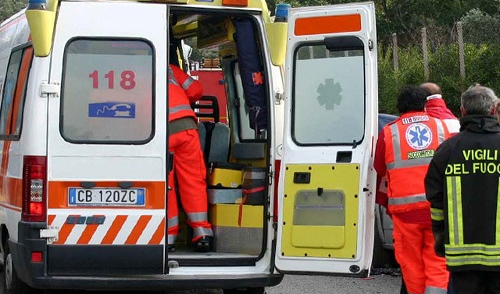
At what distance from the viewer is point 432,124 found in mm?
7406

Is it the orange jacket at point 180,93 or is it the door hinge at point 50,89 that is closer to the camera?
the door hinge at point 50,89

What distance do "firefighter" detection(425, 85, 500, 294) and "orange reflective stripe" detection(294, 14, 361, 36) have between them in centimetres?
168

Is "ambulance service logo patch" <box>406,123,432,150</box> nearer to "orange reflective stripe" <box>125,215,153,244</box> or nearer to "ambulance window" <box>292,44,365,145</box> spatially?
"ambulance window" <box>292,44,365,145</box>

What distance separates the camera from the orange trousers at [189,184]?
7996mm

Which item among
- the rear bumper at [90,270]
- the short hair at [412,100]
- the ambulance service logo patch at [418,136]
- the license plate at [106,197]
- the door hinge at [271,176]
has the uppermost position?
the short hair at [412,100]

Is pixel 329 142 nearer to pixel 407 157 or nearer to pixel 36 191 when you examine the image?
pixel 407 157

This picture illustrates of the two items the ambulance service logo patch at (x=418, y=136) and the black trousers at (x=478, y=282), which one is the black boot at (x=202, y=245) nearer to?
the ambulance service logo patch at (x=418, y=136)

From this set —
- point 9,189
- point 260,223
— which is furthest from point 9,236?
point 260,223

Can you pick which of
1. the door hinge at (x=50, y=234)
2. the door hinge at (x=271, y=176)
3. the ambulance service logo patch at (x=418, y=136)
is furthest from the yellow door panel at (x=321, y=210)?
the door hinge at (x=50, y=234)

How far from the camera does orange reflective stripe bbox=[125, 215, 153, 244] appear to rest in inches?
292

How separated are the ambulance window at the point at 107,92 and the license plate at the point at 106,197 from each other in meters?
0.34

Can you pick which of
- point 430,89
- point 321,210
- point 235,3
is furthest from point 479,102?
point 235,3

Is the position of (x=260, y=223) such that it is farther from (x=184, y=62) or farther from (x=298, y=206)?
(x=184, y=62)

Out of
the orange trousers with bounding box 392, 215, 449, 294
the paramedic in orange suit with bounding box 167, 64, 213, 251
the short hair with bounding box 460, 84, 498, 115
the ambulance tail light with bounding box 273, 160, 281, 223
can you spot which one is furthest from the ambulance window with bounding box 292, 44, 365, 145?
the short hair with bounding box 460, 84, 498, 115
